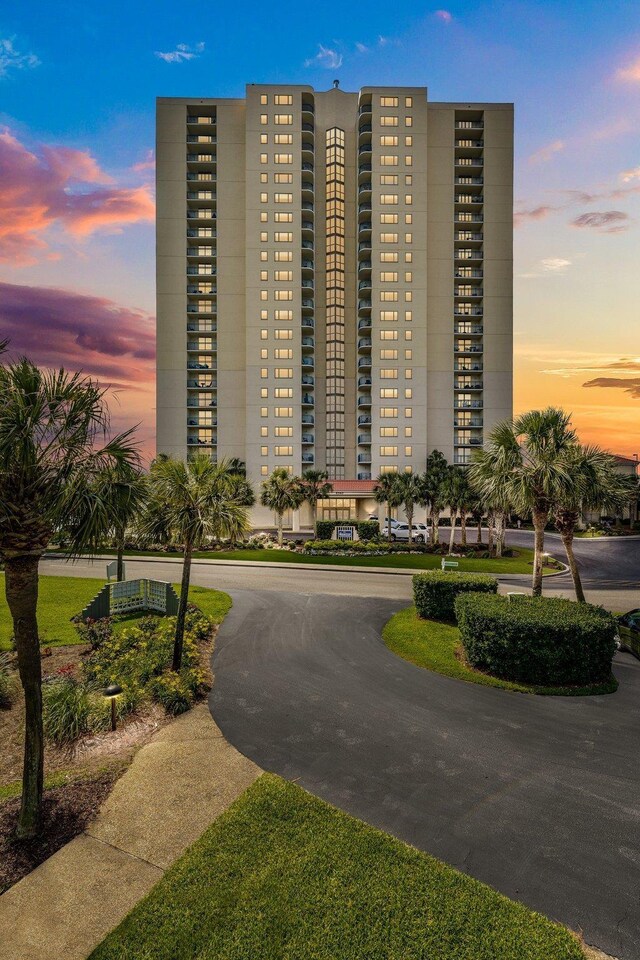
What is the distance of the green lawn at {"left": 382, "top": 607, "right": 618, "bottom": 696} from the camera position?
39.7 ft

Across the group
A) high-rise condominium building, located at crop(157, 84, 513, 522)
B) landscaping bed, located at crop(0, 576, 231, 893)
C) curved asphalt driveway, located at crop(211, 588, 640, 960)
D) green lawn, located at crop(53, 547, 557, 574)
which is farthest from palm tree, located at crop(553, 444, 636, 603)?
high-rise condominium building, located at crop(157, 84, 513, 522)

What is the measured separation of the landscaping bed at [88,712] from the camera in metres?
6.99

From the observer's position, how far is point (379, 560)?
114 feet

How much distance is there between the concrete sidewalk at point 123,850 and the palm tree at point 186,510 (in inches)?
170

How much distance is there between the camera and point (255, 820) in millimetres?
6957

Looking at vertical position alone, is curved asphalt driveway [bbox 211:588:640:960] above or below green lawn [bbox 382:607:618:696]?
below

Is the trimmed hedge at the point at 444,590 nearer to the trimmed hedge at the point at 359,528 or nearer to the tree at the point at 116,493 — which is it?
the tree at the point at 116,493

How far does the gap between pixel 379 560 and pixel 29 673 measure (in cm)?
2976

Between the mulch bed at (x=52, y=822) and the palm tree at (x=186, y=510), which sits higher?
the palm tree at (x=186, y=510)

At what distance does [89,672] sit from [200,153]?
74.8 meters

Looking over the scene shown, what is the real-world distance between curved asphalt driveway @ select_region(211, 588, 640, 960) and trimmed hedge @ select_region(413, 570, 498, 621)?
3.96 meters

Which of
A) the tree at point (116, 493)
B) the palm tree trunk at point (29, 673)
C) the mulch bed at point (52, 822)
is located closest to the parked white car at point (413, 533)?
the mulch bed at point (52, 822)

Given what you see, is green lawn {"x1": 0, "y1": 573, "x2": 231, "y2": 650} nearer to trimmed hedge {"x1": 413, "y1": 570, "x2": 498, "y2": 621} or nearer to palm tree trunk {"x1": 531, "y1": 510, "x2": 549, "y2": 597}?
trimmed hedge {"x1": 413, "y1": 570, "x2": 498, "y2": 621}

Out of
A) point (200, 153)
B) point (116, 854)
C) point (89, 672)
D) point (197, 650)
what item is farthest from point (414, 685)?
point (200, 153)
